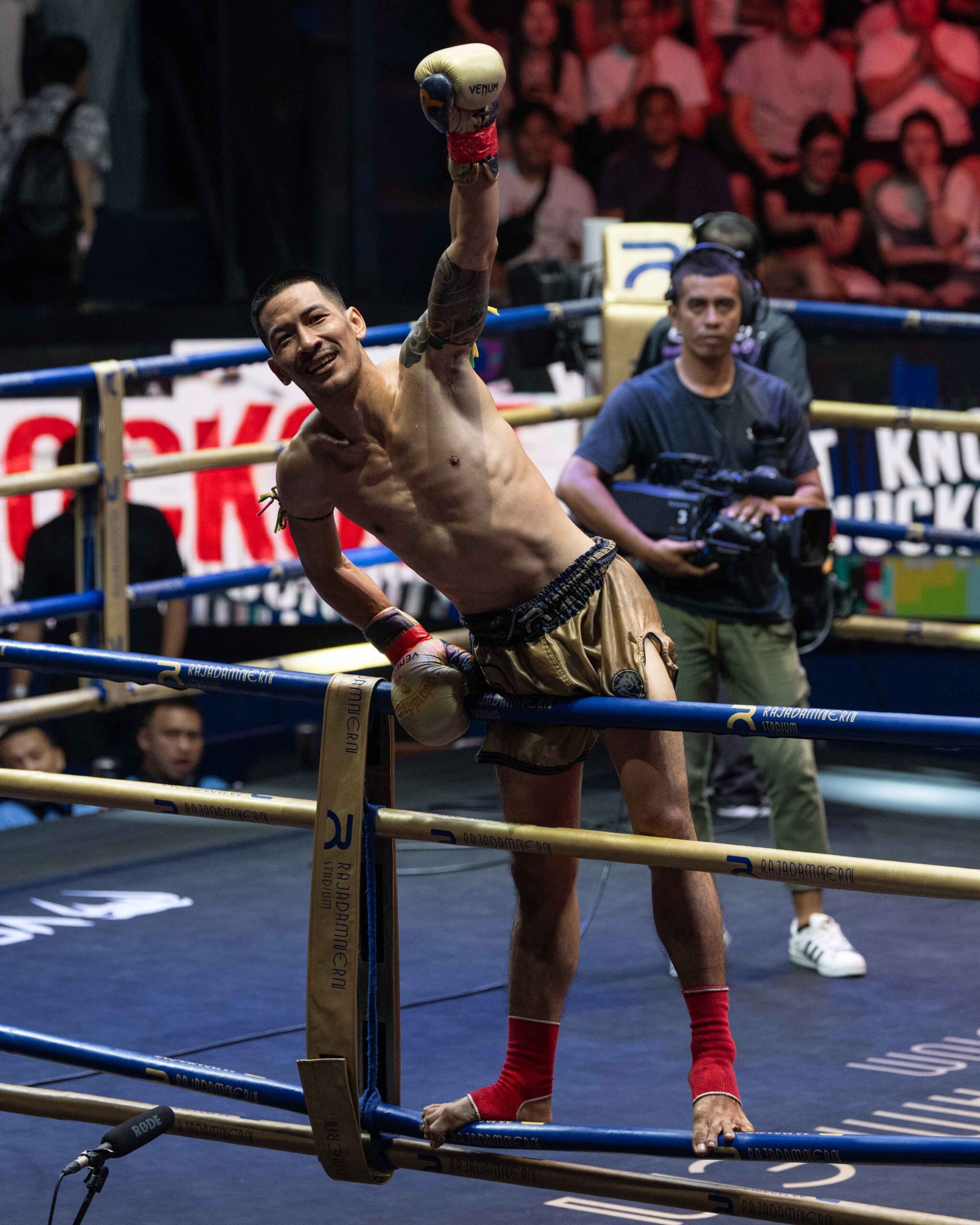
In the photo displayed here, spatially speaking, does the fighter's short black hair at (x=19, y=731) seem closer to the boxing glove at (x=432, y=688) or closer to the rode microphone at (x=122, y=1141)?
the boxing glove at (x=432, y=688)

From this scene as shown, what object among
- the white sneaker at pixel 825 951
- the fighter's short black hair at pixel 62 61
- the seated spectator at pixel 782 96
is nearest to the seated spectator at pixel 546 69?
the seated spectator at pixel 782 96

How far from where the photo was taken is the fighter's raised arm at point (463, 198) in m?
2.59

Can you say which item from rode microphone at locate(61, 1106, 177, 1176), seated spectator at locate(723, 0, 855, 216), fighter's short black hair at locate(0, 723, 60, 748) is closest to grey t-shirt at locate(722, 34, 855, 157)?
seated spectator at locate(723, 0, 855, 216)

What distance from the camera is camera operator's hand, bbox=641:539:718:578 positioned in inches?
170

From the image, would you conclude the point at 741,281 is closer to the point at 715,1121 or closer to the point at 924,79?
the point at 715,1121

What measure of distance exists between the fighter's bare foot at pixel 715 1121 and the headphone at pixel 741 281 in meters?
2.10

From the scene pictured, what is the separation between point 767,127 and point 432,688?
6.30 m

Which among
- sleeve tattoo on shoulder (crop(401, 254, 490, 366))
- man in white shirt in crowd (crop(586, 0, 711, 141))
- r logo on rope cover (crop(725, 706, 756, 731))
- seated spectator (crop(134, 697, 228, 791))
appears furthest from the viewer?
man in white shirt in crowd (crop(586, 0, 711, 141))

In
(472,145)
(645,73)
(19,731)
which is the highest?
(645,73)

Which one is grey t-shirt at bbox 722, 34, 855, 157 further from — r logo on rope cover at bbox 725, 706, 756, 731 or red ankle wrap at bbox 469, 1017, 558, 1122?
r logo on rope cover at bbox 725, 706, 756, 731

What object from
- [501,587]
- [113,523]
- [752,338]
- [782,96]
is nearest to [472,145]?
[501,587]

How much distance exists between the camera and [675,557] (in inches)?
170

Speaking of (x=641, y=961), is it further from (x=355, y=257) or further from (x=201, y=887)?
(x=355, y=257)

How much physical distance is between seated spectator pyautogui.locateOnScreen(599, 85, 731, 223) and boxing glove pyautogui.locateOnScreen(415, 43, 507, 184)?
19.1ft
